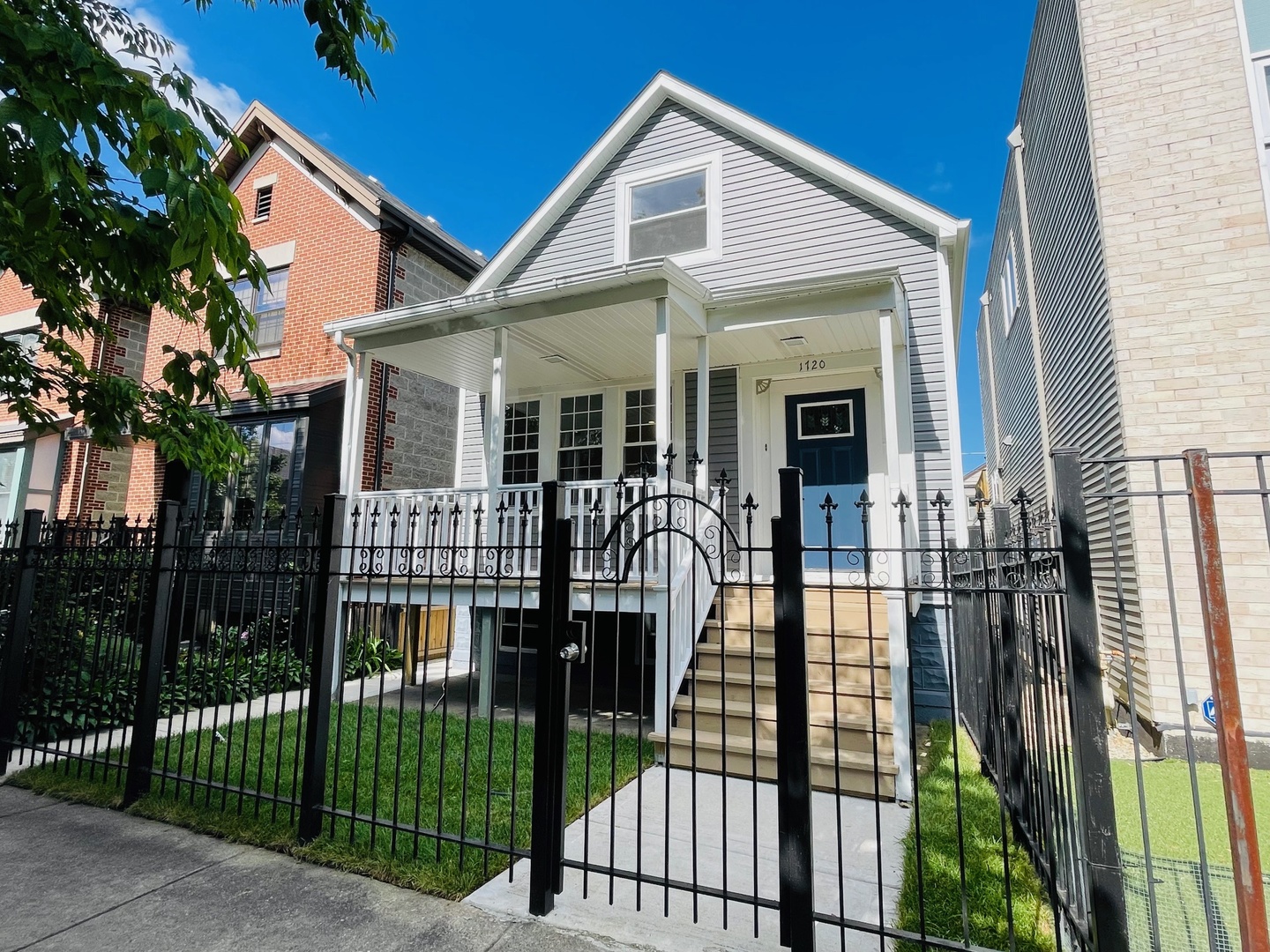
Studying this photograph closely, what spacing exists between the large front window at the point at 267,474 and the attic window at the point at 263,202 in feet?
15.2

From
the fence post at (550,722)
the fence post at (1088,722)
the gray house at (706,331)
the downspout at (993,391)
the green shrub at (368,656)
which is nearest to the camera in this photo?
the fence post at (1088,722)

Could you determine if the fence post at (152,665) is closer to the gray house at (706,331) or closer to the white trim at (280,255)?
the gray house at (706,331)

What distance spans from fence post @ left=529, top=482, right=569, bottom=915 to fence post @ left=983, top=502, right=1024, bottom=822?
6.60ft

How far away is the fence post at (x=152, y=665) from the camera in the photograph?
415 cm

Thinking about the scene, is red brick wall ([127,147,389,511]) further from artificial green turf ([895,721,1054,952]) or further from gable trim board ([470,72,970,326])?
artificial green turf ([895,721,1054,952])

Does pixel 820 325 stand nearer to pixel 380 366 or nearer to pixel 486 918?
pixel 486 918

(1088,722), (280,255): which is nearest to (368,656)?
(280,255)

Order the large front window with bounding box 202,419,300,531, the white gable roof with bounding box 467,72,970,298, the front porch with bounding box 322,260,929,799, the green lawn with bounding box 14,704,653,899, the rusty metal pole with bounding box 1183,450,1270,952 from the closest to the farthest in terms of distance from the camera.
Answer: the rusty metal pole with bounding box 1183,450,1270,952 → the green lawn with bounding box 14,704,653,899 → the front porch with bounding box 322,260,929,799 → the white gable roof with bounding box 467,72,970,298 → the large front window with bounding box 202,419,300,531

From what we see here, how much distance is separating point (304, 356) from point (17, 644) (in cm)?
722

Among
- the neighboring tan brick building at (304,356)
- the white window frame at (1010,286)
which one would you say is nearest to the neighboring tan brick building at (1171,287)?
the white window frame at (1010,286)

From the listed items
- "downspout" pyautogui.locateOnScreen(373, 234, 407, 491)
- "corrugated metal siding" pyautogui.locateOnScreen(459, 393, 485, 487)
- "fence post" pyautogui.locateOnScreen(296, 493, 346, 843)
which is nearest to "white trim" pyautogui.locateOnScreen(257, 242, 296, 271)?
"downspout" pyautogui.locateOnScreen(373, 234, 407, 491)

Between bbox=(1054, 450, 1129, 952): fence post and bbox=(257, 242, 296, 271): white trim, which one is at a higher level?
bbox=(257, 242, 296, 271): white trim

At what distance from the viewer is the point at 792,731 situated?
2.67m

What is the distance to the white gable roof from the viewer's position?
25.2 feet
